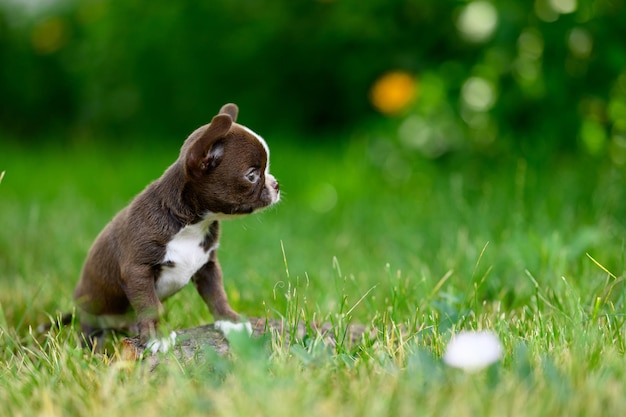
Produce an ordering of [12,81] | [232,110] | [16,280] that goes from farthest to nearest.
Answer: [12,81] → [16,280] → [232,110]

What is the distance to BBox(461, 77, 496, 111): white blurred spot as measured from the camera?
5.69 metres

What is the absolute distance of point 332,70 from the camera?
736 cm

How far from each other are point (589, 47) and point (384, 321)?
10.1 ft

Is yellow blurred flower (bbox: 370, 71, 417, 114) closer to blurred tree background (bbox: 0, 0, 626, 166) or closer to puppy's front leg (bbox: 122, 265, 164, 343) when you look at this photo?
blurred tree background (bbox: 0, 0, 626, 166)

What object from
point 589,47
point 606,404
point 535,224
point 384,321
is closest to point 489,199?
point 535,224

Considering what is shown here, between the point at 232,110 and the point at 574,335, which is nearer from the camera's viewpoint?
the point at 574,335

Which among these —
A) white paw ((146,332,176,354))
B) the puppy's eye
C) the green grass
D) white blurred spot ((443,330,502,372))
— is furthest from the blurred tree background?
white paw ((146,332,176,354))

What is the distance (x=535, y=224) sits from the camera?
4.21 metres

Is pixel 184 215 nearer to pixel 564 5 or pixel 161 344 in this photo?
pixel 161 344

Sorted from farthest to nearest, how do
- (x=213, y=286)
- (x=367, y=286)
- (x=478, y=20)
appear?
(x=478, y=20), (x=367, y=286), (x=213, y=286)

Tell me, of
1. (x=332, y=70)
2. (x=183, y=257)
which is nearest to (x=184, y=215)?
(x=183, y=257)

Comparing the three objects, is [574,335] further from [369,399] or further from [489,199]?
[489,199]

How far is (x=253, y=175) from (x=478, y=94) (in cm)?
345

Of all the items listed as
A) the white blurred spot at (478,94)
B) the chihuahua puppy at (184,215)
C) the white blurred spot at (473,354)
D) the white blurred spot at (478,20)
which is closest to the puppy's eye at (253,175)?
the chihuahua puppy at (184,215)
